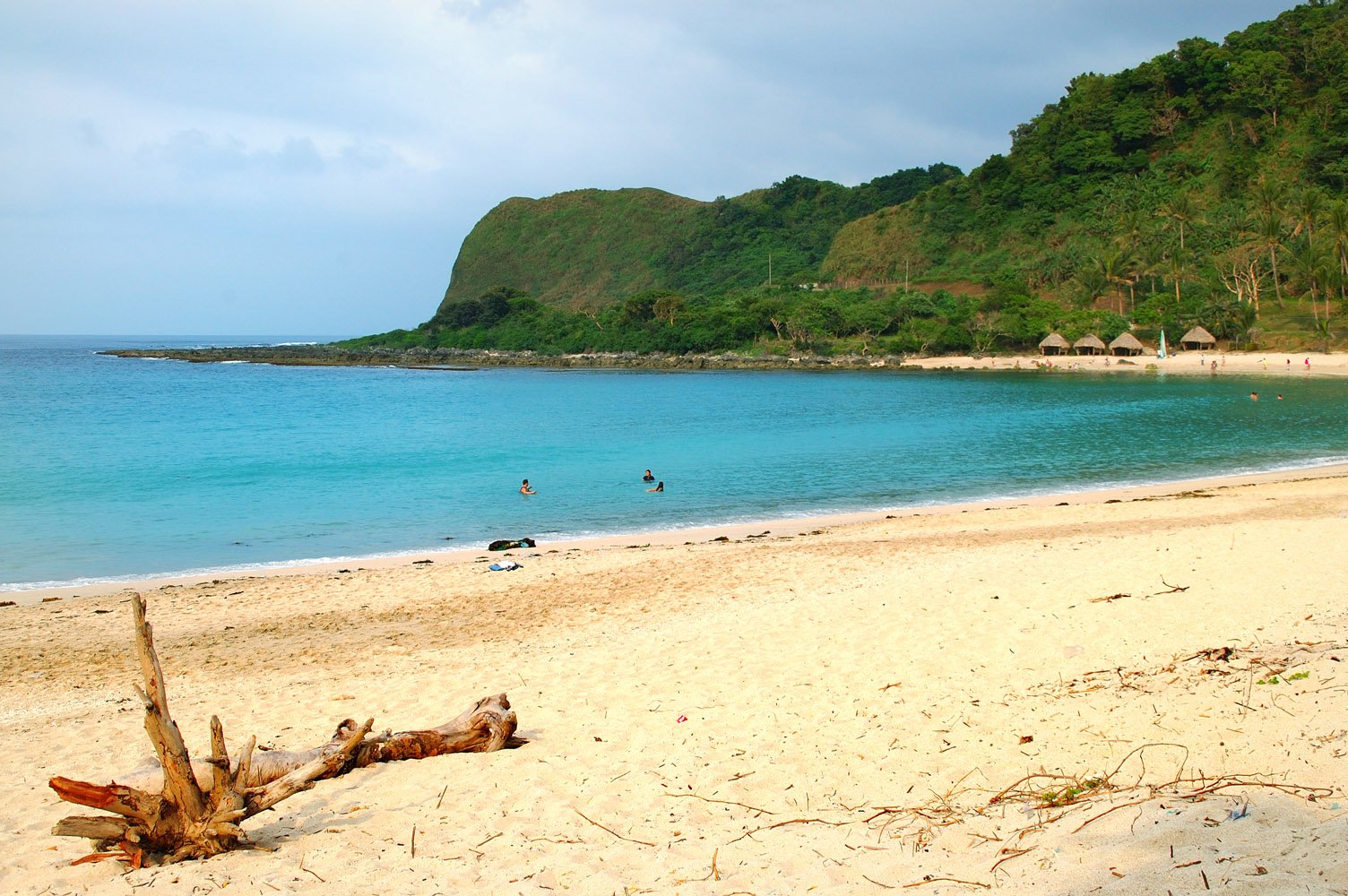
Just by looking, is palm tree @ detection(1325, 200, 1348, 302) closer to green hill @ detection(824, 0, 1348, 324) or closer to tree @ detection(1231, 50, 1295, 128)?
green hill @ detection(824, 0, 1348, 324)

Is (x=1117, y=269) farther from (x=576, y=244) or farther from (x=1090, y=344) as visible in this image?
(x=576, y=244)

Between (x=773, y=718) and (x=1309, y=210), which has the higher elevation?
(x=1309, y=210)

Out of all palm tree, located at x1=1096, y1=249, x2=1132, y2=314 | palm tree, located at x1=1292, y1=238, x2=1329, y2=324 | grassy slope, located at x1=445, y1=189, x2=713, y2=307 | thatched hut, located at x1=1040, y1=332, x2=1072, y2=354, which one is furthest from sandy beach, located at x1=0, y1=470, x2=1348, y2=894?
grassy slope, located at x1=445, y1=189, x2=713, y2=307

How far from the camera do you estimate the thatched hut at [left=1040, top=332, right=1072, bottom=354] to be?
62062mm

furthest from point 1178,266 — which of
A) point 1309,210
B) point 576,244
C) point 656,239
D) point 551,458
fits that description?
point 576,244

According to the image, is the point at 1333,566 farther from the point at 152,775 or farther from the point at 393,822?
the point at 152,775

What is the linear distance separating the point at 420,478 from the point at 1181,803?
66.3 ft

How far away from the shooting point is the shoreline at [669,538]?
12.4 m

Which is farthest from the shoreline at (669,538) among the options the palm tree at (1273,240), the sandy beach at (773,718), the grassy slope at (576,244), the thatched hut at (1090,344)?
the grassy slope at (576,244)

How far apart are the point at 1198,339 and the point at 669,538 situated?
54.5 m

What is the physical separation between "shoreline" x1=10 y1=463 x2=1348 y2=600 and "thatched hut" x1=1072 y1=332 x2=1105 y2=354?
4349cm

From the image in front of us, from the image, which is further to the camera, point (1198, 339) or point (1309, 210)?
point (1309, 210)

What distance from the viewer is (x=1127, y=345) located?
197 feet

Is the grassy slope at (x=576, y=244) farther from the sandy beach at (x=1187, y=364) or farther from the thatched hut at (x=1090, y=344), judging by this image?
the thatched hut at (x=1090, y=344)
